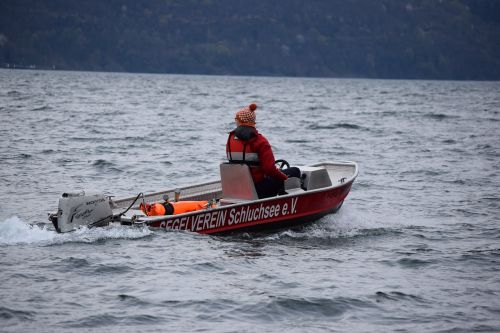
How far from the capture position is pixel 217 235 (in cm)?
1338

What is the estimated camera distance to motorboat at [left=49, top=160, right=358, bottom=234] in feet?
41.7

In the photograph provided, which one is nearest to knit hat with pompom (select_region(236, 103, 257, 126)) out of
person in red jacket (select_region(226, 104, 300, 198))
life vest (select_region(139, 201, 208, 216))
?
person in red jacket (select_region(226, 104, 300, 198))

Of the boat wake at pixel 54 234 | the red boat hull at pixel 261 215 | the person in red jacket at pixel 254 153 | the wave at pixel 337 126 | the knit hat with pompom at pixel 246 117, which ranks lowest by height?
the wave at pixel 337 126

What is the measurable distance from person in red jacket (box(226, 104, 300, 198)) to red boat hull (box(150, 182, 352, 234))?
0.93 ft

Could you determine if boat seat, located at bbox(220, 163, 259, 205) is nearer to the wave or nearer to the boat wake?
the boat wake

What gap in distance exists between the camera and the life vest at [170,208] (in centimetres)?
1339

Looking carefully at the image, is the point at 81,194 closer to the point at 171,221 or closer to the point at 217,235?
the point at 171,221

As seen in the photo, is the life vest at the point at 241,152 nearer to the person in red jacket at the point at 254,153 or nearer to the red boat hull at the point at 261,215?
the person in red jacket at the point at 254,153

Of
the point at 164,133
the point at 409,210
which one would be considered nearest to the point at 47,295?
the point at 409,210

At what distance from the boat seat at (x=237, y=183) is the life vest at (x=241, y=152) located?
4.1 inches

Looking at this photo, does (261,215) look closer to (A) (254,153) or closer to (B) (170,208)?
(A) (254,153)

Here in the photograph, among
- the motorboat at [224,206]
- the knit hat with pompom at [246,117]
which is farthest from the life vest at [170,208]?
the knit hat with pompom at [246,117]

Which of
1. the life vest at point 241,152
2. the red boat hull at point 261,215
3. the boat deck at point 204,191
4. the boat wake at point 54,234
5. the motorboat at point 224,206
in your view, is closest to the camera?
the motorboat at point 224,206

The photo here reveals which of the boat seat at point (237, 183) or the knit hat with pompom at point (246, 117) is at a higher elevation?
the knit hat with pompom at point (246, 117)
